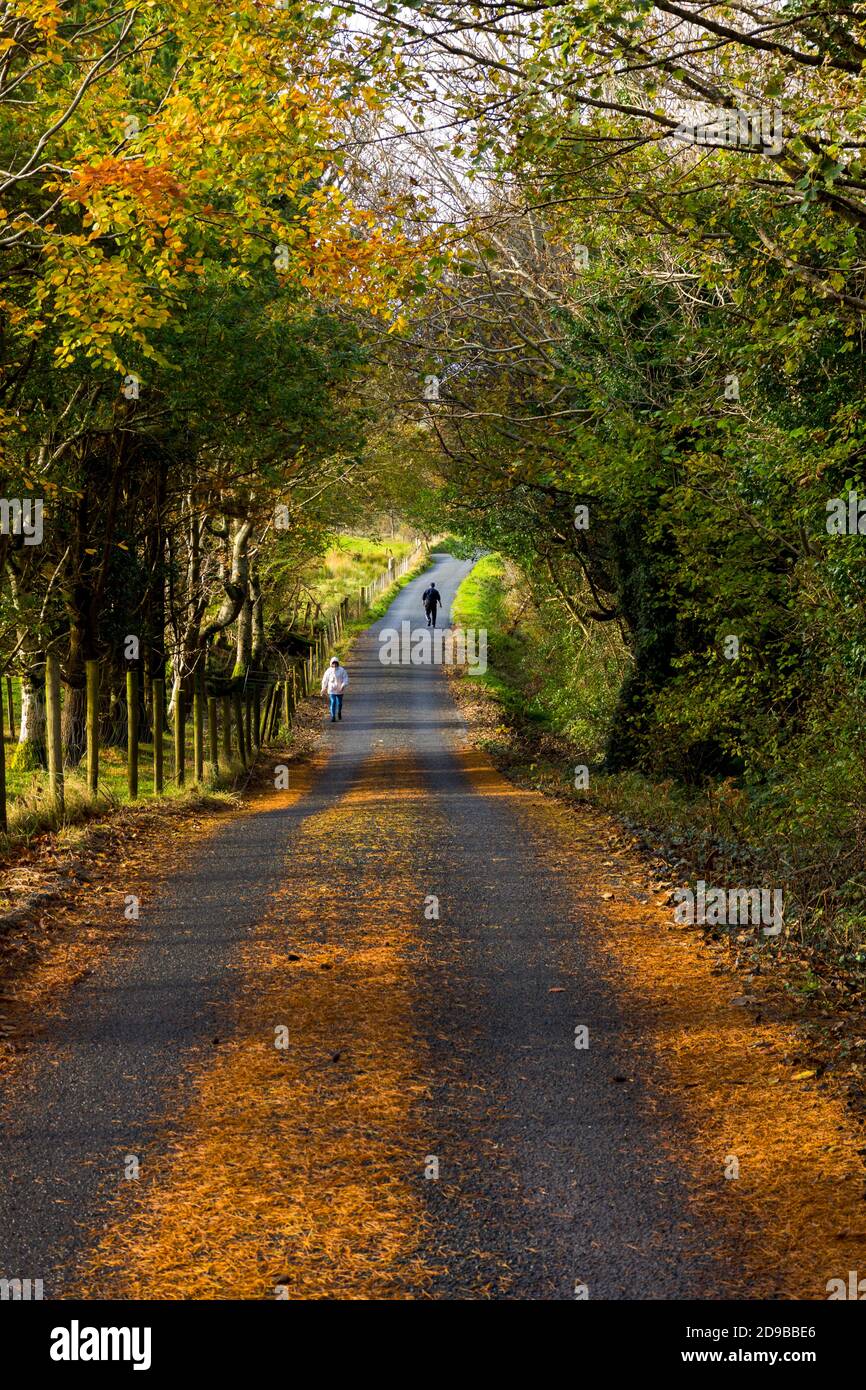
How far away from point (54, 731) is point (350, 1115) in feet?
29.7

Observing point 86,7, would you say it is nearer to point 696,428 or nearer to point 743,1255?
point 696,428

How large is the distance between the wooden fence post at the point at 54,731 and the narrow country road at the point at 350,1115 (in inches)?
131

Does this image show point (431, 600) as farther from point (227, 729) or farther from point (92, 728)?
A: point (92, 728)

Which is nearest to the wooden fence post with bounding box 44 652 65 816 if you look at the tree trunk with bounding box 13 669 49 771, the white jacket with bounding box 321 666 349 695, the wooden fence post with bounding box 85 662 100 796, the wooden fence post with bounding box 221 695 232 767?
the wooden fence post with bounding box 85 662 100 796

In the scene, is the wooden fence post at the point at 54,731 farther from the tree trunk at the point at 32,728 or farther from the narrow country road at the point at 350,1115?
the tree trunk at the point at 32,728

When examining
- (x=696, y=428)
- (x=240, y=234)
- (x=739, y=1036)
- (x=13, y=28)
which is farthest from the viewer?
(x=696, y=428)

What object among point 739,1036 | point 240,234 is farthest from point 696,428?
point 739,1036

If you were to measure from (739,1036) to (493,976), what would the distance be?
6.17ft

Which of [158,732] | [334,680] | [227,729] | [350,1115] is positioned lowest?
[350,1115]

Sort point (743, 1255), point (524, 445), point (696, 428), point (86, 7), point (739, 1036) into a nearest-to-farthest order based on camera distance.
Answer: point (743, 1255) → point (739, 1036) → point (86, 7) → point (696, 428) → point (524, 445)

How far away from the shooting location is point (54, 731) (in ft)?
47.4

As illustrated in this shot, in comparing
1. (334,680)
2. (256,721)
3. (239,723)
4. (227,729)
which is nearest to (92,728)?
(227,729)

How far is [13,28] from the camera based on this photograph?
37.0 ft
